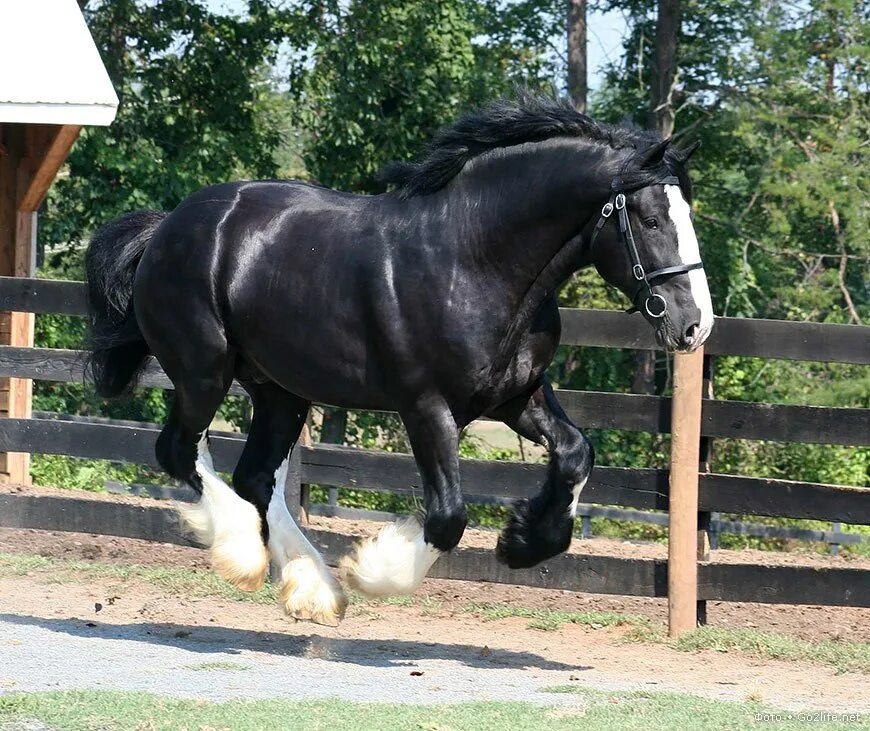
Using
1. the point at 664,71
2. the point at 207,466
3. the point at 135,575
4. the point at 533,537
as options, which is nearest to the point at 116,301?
the point at 207,466

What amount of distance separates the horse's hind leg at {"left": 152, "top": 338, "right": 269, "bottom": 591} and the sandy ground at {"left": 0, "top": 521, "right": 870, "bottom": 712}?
1.35 ft

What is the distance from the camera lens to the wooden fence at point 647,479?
19.9 feet

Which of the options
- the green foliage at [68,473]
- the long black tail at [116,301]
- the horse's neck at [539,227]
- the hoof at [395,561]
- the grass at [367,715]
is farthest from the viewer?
the green foliage at [68,473]

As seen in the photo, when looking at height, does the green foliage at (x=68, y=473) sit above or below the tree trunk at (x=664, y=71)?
below

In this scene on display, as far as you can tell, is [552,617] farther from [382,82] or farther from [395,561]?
[382,82]

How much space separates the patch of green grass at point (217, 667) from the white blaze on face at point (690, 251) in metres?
2.24

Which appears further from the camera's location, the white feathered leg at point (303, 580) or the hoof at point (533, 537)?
the white feathered leg at point (303, 580)

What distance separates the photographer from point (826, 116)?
18.9 m

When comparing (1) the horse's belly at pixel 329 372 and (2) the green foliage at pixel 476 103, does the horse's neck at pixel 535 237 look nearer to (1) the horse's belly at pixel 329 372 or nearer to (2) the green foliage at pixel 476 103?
(1) the horse's belly at pixel 329 372

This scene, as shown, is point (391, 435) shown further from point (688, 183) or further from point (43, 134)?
point (688, 183)

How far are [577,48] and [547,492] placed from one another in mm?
14816

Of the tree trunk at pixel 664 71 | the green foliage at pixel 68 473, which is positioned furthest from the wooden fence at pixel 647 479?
the tree trunk at pixel 664 71

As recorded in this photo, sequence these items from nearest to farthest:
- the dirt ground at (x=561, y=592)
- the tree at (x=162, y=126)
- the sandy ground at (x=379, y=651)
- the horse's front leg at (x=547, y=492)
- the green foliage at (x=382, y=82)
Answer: the sandy ground at (x=379, y=651) → the horse's front leg at (x=547, y=492) → the dirt ground at (x=561, y=592) → the tree at (x=162, y=126) → the green foliage at (x=382, y=82)

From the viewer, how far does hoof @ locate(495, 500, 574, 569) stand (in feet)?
18.0
